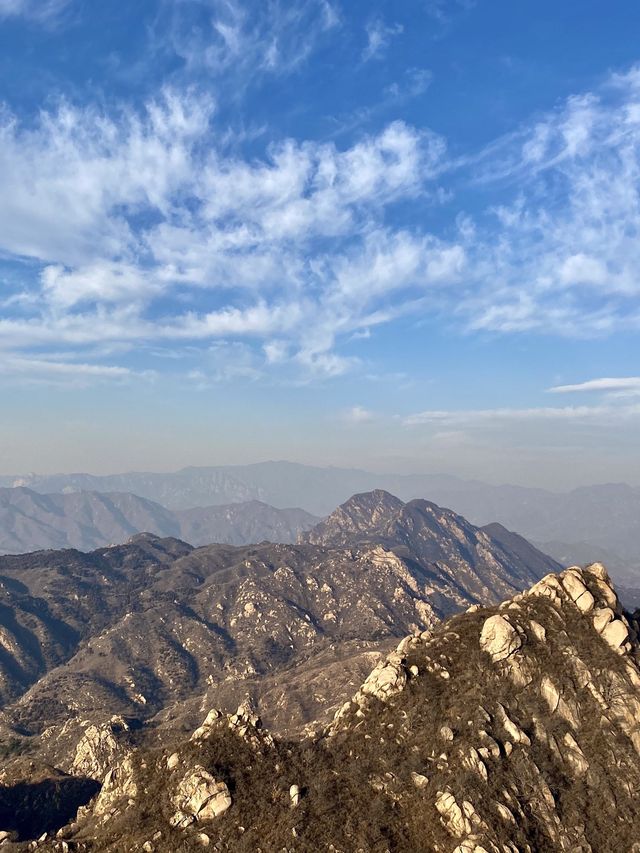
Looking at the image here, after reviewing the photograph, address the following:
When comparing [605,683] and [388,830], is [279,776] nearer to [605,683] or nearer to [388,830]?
[388,830]

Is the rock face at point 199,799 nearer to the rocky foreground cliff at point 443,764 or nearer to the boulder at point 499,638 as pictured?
the rocky foreground cliff at point 443,764

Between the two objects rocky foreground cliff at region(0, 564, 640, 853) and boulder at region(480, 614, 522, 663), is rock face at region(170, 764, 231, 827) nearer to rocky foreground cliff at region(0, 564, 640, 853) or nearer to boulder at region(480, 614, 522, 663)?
rocky foreground cliff at region(0, 564, 640, 853)

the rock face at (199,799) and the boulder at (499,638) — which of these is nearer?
the rock face at (199,799)

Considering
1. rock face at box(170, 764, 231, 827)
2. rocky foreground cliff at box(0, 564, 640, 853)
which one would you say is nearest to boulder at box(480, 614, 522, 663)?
rocky foreground cliff at box(0, 564, 640, 853)

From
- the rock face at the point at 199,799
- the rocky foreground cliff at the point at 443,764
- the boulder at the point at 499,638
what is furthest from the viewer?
the boulder at the point at 499,638

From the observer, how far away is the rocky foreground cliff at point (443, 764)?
65438 mm

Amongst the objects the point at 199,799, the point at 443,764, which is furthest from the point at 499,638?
the point at 199,799

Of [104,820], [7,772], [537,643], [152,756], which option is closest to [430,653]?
[537,643]

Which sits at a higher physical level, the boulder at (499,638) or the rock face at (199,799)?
the boulder at (499,638)

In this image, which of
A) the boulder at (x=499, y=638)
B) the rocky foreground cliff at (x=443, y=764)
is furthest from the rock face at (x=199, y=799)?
the boulder at (x=499, y=638)

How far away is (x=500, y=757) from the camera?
76.0 m

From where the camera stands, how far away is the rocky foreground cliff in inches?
2576

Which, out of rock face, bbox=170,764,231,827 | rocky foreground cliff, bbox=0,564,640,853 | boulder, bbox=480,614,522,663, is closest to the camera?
rocky foreground cliff, bbox=0,564,640,853

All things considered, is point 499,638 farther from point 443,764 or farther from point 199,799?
point 199,799
